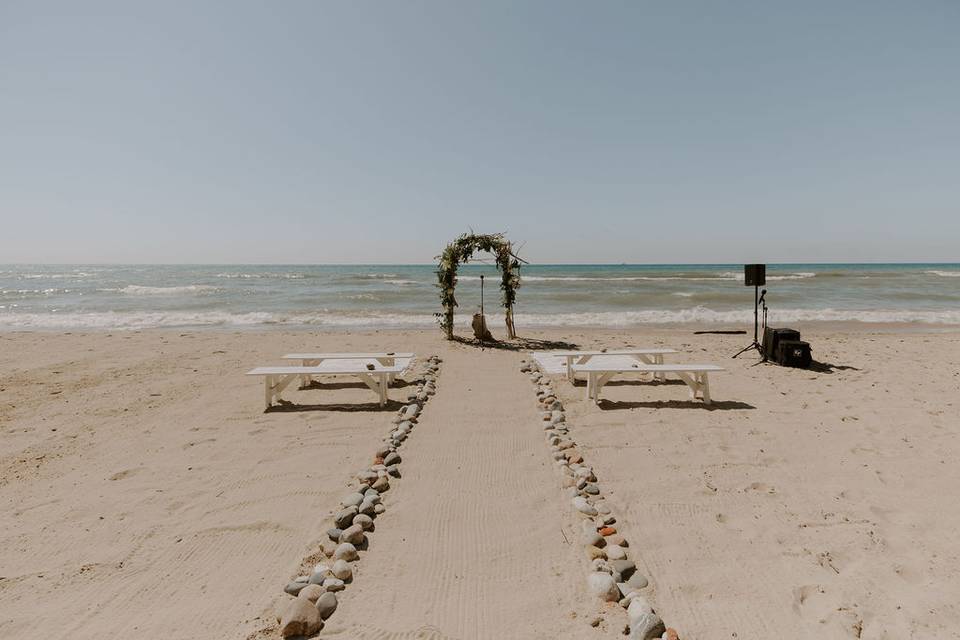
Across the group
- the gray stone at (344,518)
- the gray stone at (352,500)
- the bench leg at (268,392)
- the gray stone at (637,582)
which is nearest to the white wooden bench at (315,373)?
the bench leg at (268,392)

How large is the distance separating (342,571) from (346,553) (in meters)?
0.17

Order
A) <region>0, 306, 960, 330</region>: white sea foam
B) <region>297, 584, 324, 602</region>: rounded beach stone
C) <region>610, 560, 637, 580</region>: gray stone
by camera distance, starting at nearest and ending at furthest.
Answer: <region>297, 584, 324, 602</region>: rounded beach stone < <region>610, 560, 637, 580</region>: gray stone < <region>0, 306, 960, 330</region>: white sea foam

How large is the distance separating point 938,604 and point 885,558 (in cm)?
40

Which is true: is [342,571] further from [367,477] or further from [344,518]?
[367,477]

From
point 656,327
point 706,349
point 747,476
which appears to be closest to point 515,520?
point 747,476

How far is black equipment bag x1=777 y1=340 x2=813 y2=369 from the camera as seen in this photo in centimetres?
840

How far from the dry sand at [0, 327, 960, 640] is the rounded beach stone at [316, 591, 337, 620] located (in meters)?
0.05

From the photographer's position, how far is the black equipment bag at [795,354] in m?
8.40

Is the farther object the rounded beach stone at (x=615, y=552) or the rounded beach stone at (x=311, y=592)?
the rounded beach stone at (x=615, y=552)

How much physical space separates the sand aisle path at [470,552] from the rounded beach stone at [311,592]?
15cm

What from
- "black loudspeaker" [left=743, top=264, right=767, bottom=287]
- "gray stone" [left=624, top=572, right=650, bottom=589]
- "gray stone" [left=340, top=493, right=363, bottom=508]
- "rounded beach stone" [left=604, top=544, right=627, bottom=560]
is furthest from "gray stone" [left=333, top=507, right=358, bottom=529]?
"black loudspeaker" [left=743, top=264, right=767, bottom=287]

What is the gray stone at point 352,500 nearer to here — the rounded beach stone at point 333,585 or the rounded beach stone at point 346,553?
the rounded beach stone at point 346,553

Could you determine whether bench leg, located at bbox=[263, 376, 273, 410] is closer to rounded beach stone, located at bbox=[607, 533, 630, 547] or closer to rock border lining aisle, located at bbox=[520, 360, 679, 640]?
rock border lining aisle, located at bbox=[520, 360, 679, 640]

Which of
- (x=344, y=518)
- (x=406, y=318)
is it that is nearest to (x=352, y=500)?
(x=344, y=518)
